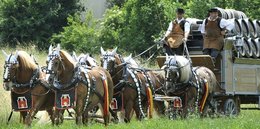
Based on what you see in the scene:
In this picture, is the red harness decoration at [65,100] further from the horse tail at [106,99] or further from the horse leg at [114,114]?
the horse leg at [114,114]

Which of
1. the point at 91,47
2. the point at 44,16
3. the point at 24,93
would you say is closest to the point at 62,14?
the point at 44,16

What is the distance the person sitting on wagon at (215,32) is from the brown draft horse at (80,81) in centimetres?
442

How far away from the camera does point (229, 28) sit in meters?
17.8

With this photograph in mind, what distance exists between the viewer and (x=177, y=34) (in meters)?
17.8

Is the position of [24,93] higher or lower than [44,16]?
lower

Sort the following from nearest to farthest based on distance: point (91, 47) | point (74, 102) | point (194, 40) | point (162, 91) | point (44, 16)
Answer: point (74, 102) < point (162, 91) < point (194, 40) < point (91, 47) < point (44, 16)

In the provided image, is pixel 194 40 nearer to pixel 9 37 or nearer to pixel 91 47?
pixel 91 47

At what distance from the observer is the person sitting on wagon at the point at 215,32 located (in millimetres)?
17703

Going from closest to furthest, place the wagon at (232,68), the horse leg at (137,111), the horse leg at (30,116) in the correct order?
1. the horse leg at (30,116)
2. the horse leg at (137,111)
3. the wagon at (232,68)

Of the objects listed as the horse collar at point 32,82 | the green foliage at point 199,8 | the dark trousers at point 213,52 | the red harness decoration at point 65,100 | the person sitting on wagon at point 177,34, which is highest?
the green foliage at point 199,8

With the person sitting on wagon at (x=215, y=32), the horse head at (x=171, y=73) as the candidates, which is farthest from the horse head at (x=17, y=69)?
the person sitting on wagon at (x=215, y=32)

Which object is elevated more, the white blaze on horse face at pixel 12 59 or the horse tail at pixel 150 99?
the white blaze on horse face at pixel 12 59

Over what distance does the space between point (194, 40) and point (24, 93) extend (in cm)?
632

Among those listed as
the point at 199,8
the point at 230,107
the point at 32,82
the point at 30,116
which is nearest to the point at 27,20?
the point at 199,8
